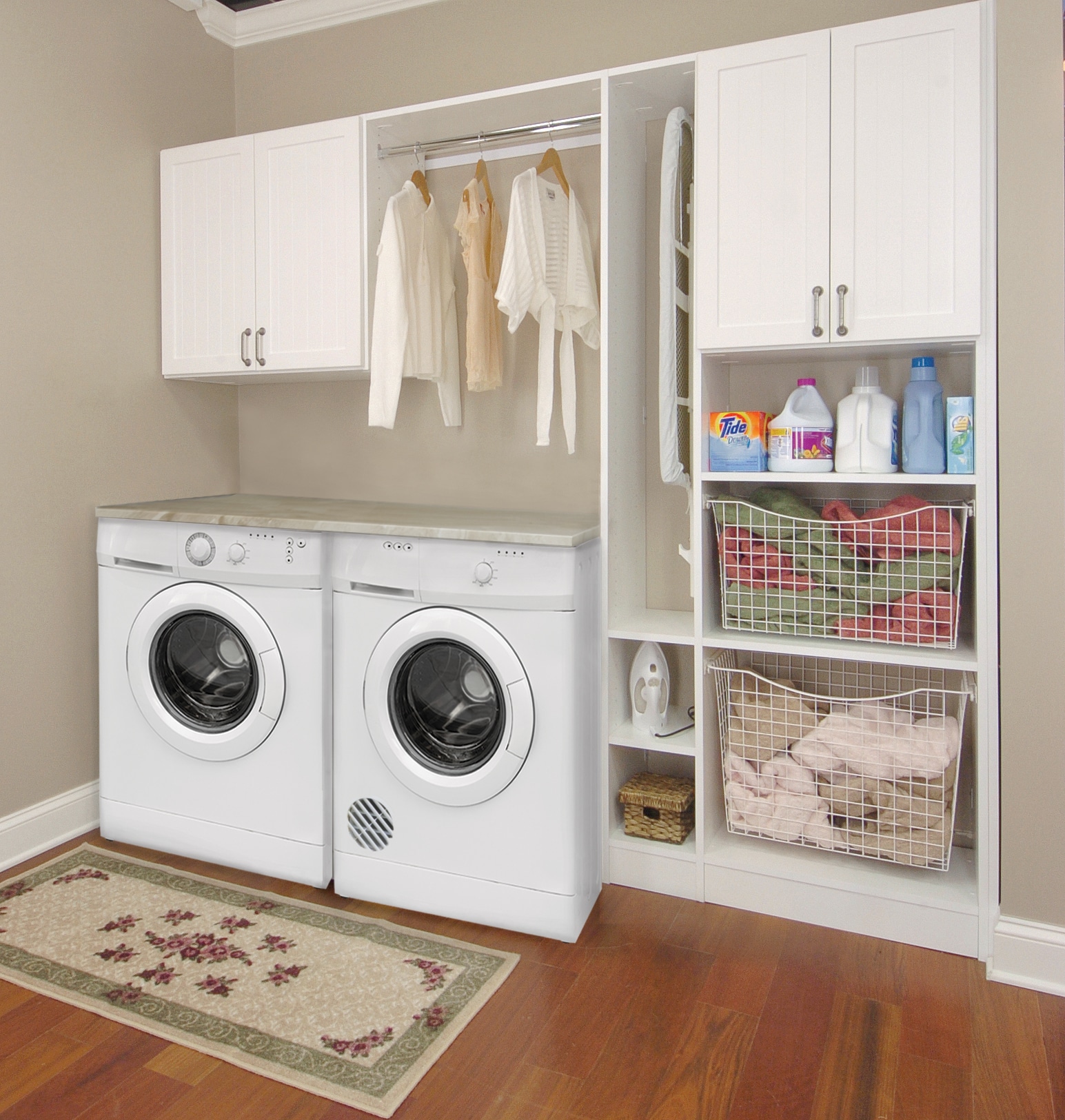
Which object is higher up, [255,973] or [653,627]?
[653,627]

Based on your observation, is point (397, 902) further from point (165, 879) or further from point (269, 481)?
point (269, 481)

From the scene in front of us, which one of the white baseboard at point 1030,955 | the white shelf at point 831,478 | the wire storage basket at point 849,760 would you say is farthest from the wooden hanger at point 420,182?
the white baseboard at point 1030,955

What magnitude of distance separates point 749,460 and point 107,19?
A: 7.50ft

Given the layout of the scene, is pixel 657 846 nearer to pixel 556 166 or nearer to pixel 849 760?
pixel 849 760

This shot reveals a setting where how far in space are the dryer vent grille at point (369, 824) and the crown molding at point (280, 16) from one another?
2.46 m

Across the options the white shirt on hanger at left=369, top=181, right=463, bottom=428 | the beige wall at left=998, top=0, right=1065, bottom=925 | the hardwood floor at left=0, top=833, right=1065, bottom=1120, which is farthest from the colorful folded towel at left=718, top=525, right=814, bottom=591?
the white shirt on hanger at left=369, top=181, right=463, bottom=428

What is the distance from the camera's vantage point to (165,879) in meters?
2.35

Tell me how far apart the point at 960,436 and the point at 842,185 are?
60 centimetres

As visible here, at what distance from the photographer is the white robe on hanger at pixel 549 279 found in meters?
2.35

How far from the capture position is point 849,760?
2.09m

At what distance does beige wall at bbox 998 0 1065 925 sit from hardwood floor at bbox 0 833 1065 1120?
0.97 feet

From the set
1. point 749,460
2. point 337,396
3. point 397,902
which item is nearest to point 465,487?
point 337,396

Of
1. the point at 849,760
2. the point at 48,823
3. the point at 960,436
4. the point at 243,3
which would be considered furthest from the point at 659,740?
the point at 243,3

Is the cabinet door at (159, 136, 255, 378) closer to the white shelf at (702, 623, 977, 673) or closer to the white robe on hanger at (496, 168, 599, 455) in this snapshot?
the white robe on hanger at (496, 168, 599, 455)
